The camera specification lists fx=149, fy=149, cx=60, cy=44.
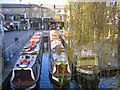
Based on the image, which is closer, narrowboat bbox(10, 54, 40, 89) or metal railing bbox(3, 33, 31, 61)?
narrowboat bbox(10, 54, 40, 89)

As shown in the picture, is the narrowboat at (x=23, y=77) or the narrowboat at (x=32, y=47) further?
the narrowboat at (x=32, y=47)

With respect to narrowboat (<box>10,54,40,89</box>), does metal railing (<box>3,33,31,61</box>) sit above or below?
above

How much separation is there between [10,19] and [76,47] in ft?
131

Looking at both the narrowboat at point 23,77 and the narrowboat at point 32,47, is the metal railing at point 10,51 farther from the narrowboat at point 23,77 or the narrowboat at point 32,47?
the narrowboat at point 23,77

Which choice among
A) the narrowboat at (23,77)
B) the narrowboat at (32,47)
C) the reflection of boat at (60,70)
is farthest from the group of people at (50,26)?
the narrowboat at (23,77)

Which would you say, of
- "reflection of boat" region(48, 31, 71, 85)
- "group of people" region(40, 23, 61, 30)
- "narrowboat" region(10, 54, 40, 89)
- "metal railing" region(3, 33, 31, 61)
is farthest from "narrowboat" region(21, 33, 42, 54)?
"group of people" region(40, 23, 61, 30)

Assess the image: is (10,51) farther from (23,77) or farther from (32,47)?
(23,77)

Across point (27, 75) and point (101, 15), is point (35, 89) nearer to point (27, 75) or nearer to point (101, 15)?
point (27, 75)

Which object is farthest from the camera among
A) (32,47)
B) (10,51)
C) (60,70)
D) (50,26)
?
(50,26)

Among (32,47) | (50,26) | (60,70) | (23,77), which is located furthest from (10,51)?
(50,26)

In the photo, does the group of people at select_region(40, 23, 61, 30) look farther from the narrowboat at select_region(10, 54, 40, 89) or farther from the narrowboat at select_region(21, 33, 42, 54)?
the narrowboat at select_region(10, 54, 40, 89)

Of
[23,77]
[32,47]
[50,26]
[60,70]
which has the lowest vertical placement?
[23,77]

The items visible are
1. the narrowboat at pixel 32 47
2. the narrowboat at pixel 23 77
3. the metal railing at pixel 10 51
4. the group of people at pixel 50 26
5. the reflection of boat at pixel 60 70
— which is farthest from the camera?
the group of people at pixel 50 26

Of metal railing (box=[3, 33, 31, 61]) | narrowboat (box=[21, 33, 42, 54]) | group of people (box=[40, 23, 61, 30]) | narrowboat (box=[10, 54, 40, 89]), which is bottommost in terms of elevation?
narrowboat (box=[10, 54, 40, 89])
